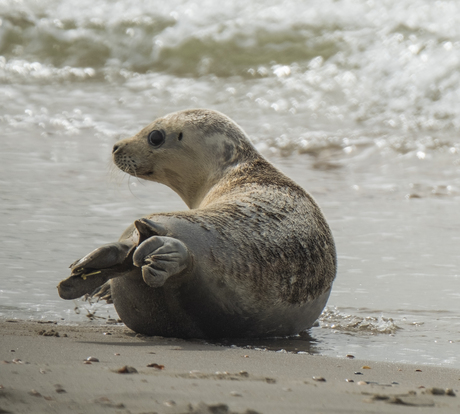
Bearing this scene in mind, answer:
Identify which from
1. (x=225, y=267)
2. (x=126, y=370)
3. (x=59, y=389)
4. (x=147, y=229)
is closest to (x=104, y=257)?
(x=147, y=229)

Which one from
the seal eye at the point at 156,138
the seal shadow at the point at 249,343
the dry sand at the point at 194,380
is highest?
the seal eye at the point at 156,138

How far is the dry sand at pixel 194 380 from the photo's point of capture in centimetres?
203

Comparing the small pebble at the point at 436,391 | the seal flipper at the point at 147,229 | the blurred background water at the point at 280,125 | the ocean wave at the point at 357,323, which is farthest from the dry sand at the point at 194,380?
the ocean wave at the point at 357,323

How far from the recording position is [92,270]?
3.09m

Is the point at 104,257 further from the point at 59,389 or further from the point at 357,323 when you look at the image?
the point at 357,323

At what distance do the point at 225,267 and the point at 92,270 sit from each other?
1.83 ft

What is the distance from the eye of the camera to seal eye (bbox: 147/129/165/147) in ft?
15.5

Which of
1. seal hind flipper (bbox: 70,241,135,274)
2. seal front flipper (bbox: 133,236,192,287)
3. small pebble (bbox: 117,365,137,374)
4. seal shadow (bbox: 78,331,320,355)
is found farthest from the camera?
seal shadow (bbox: 78,331,320,355)

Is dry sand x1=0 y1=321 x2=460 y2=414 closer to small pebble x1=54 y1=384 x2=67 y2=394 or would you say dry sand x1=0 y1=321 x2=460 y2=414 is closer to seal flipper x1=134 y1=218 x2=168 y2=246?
A: small pebble x1=54 y1=384 x2=67 y2=394

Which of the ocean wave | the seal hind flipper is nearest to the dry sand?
the seal hind flipper

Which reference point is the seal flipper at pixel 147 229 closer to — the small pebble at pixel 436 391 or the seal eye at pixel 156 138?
the small pebble at pixel 436 391

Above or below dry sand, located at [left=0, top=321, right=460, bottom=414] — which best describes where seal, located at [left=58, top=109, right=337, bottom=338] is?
above

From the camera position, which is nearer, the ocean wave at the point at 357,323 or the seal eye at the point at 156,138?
the ocean wave at the point at 357,323

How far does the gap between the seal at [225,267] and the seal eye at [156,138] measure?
0.64 m
